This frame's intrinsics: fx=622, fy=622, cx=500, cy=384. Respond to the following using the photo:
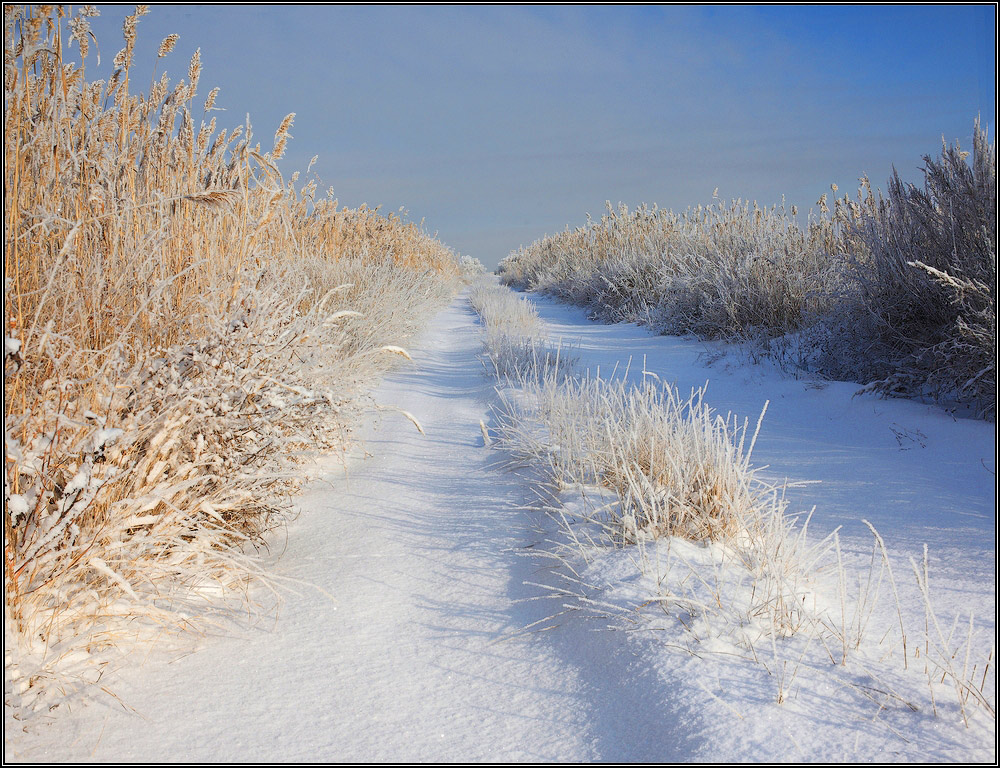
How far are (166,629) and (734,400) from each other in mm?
3536

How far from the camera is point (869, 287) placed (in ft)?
13.6

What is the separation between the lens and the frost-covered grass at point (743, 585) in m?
1.35

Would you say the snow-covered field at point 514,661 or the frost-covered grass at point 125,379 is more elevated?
the frost-covered grass at point 125,379

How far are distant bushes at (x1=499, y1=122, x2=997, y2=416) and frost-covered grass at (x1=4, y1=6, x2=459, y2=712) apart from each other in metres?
2.64

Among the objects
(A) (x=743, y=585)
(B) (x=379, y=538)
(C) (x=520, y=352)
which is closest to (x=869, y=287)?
(C) (x=520, y=352)

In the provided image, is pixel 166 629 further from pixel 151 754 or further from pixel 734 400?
pixel 734 400

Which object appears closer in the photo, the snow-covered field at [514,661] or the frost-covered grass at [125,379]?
the snow-covered field at [514,661]

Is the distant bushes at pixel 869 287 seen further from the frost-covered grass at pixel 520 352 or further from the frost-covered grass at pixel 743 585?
the frost-covered grass at pixel 520 352

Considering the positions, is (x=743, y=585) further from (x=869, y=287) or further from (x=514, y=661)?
(x=869, y=287)

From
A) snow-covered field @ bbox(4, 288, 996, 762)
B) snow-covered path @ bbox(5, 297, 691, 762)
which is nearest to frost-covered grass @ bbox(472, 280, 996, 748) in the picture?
snow-covered field @ bbox(4, 288, 996, 762)

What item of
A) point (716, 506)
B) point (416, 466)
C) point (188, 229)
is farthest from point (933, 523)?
point (188, 229)

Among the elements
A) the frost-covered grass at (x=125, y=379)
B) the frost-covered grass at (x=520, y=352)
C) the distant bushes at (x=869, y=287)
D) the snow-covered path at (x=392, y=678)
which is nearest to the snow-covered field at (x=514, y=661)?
the snow-covered path at (x=392, y=678)

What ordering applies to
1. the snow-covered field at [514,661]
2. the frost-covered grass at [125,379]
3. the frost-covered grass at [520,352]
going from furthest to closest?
the frost-covered grass at [520,352], the frost-covered grass at [125,379], the snow-covered field at [514,661]

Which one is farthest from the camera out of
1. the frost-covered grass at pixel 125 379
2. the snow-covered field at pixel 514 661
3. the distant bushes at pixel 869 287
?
the distant bushes at pixel 869 287
